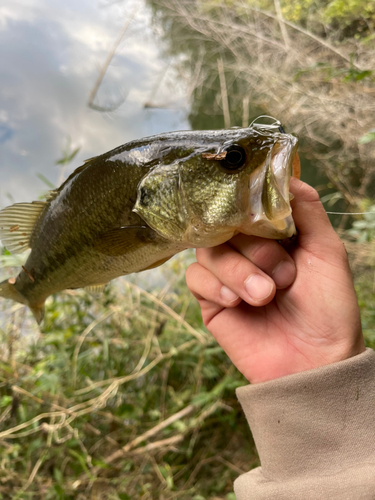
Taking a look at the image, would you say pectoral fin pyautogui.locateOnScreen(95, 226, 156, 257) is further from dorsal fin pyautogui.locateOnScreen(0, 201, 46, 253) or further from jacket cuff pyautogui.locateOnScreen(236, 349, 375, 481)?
jacket cuff pyautogui.locateOnScreen(236, 349, 375, 481)

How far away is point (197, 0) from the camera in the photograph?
26.1ft

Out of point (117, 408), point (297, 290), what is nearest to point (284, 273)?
point (297, 290)

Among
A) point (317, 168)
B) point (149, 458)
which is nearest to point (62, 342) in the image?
point (149, 458)

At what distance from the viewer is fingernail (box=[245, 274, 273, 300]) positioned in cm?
108

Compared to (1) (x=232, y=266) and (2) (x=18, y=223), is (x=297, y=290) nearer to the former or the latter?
(1) (x=232, y=266)

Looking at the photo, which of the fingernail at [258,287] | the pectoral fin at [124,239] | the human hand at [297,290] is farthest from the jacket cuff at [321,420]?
the pectoral fin at [124,239]

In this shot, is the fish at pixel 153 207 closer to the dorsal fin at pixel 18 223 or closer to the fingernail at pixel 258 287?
the dorsal fin at pixel 18 223

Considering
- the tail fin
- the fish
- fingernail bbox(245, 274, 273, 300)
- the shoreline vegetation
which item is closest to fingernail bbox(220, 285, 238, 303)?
fingernail bbox(245, 274, 273, 300)

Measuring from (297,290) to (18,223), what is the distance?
4.49 feet

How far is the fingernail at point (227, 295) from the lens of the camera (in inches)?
48.6

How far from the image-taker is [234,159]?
0.98 meters

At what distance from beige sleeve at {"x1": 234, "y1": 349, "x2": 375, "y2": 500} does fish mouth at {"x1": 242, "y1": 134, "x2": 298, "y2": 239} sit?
577 mm

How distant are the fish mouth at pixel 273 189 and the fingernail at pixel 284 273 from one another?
0.21 m

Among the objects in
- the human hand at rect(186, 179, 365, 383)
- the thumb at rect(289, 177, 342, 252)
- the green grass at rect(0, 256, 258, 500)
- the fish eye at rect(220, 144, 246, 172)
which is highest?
the fish eye at rect(220, 144, 246, 172)
